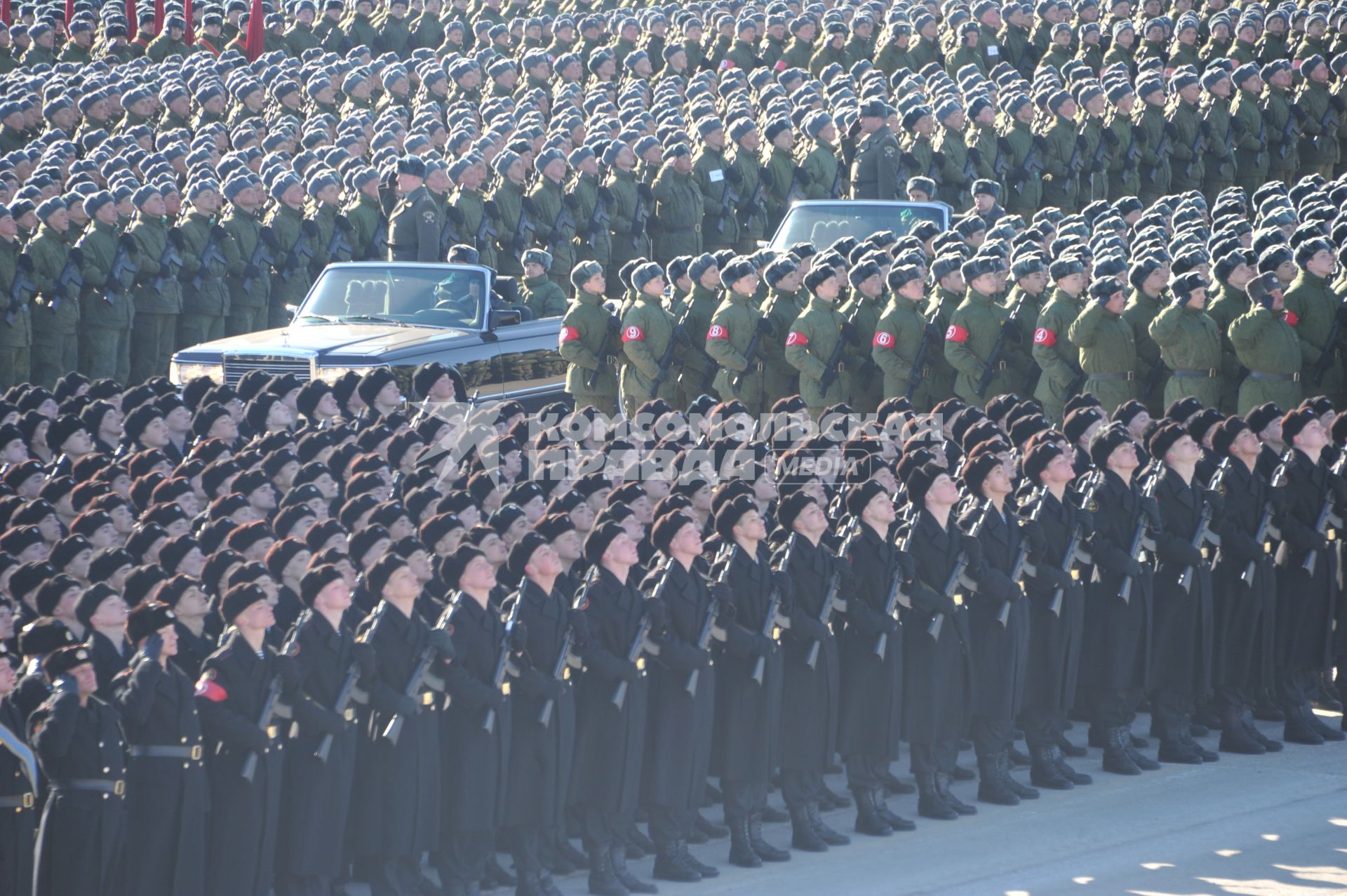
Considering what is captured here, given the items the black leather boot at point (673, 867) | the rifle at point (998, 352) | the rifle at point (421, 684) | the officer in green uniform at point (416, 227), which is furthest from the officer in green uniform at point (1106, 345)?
the rifle at point (421, 684)

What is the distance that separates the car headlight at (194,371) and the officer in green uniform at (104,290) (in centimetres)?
228

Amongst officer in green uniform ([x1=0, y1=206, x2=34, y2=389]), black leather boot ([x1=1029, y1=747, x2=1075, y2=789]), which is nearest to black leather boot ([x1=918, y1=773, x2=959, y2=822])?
black leather boot ([x1=1029, y1=747, x2=1075, y2=789])

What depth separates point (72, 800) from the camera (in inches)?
311

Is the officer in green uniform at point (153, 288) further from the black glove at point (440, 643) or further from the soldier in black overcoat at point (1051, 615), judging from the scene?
the black glove at point (440, 643)

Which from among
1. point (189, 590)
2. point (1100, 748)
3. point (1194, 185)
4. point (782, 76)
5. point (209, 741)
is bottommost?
point (1100, 748)

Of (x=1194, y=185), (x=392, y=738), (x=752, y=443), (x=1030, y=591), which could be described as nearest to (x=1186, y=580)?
(x=1030, y=591)

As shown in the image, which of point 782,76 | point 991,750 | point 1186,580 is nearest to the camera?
point 991,750

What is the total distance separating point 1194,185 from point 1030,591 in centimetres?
1334

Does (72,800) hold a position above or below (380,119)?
below

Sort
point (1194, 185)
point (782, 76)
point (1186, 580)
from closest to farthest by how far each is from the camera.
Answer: point (1186, 580) → point (1194, 185) → point (782, 76)

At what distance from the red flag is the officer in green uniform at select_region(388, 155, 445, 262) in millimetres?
11574

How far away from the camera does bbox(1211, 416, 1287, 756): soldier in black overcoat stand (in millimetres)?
11383

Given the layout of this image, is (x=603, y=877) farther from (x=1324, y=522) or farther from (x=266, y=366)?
(x=266, y=366)

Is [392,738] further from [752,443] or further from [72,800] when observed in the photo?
[752,443]
